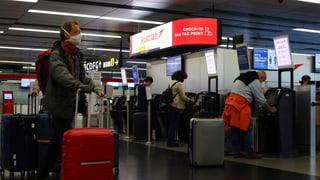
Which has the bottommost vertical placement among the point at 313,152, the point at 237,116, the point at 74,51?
the point at 313,152

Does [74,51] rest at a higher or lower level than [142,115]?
higher

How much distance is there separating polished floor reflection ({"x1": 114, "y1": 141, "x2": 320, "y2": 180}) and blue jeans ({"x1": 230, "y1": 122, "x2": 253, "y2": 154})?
204mm

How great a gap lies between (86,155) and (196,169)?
2.73 metres

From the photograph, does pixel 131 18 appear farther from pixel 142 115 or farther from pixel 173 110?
pixel 173 110

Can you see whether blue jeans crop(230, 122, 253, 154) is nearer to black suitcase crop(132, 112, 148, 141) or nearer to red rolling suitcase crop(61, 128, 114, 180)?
black suitcase crop(132, 112, 148, 141)

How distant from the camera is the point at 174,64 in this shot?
459 inches

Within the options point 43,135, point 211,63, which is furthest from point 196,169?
point 211,63

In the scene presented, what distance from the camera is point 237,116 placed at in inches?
271

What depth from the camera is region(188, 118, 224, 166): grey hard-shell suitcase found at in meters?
5.98

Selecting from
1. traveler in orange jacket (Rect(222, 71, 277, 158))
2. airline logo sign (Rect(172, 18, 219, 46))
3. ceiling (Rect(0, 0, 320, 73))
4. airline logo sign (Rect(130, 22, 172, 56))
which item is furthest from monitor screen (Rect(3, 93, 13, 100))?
traveler in orange jacket (Rect(222, 71, 277, 158))

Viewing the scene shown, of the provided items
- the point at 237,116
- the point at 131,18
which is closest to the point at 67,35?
the point at 237,116

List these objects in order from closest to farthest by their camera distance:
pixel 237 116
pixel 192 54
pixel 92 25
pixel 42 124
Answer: pixel 42 124, pixel 237 116, pixel 192 54, pixel 92 25

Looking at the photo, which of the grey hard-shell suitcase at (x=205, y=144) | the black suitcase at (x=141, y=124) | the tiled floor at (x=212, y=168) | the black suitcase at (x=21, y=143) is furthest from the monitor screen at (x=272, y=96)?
the black suitcase at (x=21, y=143)

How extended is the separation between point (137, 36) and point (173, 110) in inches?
153
